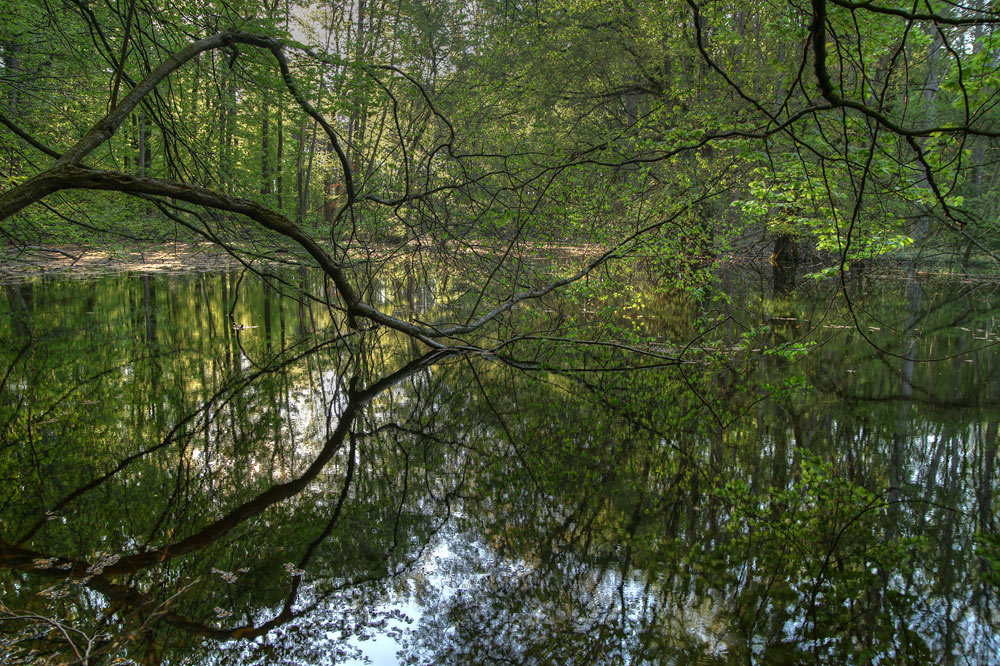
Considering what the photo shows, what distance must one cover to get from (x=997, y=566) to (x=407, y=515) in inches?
138

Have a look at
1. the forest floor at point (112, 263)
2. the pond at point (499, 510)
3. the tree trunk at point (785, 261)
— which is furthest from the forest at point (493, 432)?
the forest floor at point (112, 263)

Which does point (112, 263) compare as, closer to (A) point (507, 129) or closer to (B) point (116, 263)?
(B) point (116, 263)

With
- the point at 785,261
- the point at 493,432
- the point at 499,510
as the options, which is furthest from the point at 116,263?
the point at 785,261

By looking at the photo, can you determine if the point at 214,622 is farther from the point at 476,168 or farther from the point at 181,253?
the point at 181,253

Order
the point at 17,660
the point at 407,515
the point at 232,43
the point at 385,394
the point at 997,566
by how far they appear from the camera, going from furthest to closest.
→ the point at 385,394
the point at 232,43
the point at 407,515
the point at 997,566
the point at 17,660

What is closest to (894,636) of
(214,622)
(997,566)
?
(997,566)

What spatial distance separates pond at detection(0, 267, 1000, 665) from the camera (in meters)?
2.83

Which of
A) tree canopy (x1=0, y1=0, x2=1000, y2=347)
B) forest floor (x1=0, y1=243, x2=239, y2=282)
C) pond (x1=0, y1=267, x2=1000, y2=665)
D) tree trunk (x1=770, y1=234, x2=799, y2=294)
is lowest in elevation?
pond (x1=0, y1=267, x2=1000, y2=665)

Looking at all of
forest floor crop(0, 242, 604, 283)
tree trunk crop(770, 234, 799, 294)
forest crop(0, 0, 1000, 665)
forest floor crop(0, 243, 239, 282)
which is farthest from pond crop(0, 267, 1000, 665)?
forest floor crop(0, 243, 239, 282)

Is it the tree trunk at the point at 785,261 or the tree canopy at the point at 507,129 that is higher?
the tree canopy at the point at 507,129

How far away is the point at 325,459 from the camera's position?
16.1 ft

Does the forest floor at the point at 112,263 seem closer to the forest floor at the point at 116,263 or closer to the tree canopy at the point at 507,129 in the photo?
the forest floor at the point at 116,263

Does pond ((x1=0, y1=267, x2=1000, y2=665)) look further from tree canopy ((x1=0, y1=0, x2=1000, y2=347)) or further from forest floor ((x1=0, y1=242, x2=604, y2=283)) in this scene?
forest floor ((x1=0, y1=242, x2=604, y2=283))

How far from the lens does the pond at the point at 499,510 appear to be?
111 inches
